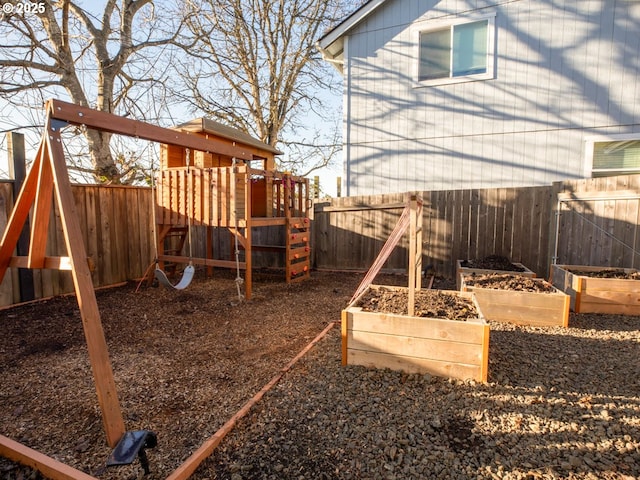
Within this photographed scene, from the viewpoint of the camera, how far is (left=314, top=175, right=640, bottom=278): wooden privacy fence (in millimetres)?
5484

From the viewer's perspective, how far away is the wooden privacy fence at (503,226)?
216 inches

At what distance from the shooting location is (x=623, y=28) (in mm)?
6738

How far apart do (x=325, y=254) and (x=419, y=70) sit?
15.1 ft

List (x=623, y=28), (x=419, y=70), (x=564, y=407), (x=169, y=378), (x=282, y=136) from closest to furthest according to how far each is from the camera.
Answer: (x=564, y=407), (x=169, y=378), (x=623, y=28), (x=419, y=70), (x=282, y=136)

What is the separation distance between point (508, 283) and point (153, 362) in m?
4.24

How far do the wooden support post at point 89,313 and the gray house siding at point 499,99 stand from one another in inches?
274

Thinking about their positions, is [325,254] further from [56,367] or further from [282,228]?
[56,367]

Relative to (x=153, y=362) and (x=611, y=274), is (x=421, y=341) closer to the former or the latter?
(x=153, y=362)

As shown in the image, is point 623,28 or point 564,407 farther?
point 623,28

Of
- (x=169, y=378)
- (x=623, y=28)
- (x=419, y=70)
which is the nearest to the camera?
(x=169, y=378)

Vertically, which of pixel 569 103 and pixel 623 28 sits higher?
pixel 623 28

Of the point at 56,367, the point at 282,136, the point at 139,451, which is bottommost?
the point at 56,367

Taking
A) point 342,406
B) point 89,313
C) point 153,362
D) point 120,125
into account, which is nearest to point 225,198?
point 120,125

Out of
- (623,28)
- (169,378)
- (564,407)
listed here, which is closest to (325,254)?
(169,378)
